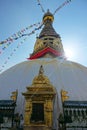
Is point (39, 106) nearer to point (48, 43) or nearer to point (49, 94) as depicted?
point (49, 94)

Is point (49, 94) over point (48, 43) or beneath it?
beneath

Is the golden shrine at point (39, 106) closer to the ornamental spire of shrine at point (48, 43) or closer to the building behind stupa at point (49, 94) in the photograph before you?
the building behind stupa at point (49, 94)

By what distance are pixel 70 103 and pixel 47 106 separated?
1358 millimetres

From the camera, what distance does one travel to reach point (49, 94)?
11.5 m

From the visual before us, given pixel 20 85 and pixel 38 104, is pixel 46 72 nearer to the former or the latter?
pixel 20 85

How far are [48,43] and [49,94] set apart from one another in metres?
18.8

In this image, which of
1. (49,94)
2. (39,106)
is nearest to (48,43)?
(49,94)

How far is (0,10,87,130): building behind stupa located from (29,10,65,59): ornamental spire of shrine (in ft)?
31.1

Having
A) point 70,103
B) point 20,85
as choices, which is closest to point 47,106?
point 70,103

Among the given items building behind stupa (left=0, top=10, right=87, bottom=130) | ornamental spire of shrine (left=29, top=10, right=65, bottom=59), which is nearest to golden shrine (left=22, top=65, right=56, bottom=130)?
building behind stupa (left=0, top=10, right=87, bottom=130)

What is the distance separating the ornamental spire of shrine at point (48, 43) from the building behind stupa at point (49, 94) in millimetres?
9490

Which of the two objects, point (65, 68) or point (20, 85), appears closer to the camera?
point (20, 85)

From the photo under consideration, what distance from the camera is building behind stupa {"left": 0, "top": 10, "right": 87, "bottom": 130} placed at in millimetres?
11195

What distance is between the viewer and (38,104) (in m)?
11.6
